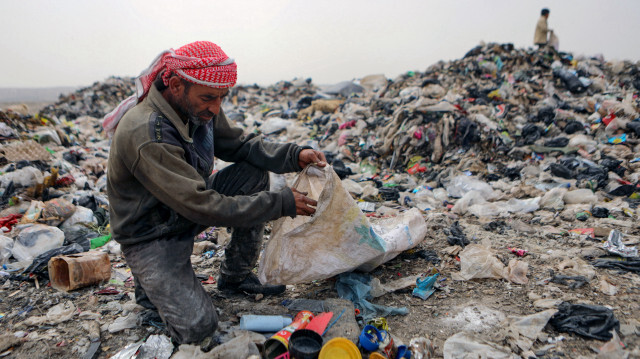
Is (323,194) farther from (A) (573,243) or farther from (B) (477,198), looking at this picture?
(B) (477,198)

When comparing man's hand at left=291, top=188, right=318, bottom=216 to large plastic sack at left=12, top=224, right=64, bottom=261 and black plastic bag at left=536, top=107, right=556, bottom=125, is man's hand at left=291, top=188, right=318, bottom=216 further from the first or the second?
black plastic bag at left=536, top=107, right=556, bottom=125

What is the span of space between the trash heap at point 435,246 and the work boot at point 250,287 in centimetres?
6

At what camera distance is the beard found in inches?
72.6

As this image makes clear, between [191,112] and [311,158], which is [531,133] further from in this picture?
[191,112]

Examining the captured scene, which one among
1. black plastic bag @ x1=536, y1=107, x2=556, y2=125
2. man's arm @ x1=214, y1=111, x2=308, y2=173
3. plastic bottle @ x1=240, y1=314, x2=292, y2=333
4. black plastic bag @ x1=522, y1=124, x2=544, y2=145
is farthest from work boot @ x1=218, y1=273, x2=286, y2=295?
black plastic bag @ x1=536, y1=107, x2=556, y2=125

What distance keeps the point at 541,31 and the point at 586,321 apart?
36.8 ft

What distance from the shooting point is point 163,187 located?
5.41ft

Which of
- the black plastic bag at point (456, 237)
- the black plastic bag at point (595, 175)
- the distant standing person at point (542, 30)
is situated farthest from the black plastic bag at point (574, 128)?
the distant standing person at point (542, 30)

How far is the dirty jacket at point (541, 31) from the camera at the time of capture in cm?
1056

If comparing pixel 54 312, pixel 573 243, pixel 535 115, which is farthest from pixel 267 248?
pixel 535 115

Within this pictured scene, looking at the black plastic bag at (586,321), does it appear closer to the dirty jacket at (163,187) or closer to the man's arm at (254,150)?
the dirty jacket at (163,187)

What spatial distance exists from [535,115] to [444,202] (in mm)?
3441

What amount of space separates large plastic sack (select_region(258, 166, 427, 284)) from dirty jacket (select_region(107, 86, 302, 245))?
258 mm

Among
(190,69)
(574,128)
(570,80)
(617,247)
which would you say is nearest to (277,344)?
(190,69)
